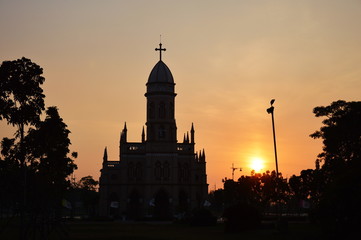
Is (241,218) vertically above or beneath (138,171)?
beneath

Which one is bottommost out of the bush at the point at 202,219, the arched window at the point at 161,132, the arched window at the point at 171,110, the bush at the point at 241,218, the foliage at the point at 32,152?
the bush at the point at 241,218

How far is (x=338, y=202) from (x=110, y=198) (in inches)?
3236

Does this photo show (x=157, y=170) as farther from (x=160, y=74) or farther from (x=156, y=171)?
(x=160, y=74)

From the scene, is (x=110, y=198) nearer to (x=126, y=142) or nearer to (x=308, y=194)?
(x=126, y=142)

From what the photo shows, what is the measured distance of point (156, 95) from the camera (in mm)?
116312

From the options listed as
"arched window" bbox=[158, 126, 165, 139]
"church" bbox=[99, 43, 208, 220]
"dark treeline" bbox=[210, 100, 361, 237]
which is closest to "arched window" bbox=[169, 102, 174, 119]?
"church" bbox=[99, 43, 208, 220]

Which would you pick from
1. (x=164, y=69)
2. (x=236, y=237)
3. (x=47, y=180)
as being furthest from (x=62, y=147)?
(x=164, y=69)

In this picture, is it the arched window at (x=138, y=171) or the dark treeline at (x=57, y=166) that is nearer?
the dark treeline at (x=57, y=166)

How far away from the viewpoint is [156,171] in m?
112

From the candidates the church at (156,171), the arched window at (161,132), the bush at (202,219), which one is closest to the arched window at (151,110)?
the church at (156,171)

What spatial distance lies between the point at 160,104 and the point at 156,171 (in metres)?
13.9

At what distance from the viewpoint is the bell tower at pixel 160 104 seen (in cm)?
11512

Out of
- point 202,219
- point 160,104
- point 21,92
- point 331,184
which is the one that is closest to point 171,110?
point 160,104

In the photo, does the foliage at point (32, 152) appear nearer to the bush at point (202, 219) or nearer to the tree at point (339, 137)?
the bush at point (202, 219)
